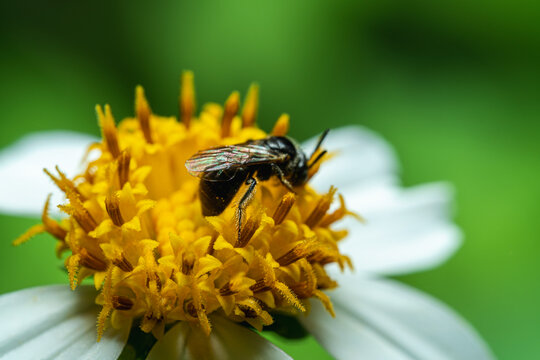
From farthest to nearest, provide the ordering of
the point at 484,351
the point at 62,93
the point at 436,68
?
the point at 436,68
the point at 62,93
the point at 484,351

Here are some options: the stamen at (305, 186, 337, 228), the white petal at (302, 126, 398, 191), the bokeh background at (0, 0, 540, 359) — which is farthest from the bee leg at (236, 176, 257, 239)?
the bokeh background at (0, 0, 540, 359)

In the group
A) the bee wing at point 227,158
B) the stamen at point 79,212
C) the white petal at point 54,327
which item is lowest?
the white petal at point 54,327

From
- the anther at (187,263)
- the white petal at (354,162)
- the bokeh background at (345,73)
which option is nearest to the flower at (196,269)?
the anther at (187,263)

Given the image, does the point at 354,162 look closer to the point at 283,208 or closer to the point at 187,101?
the point at 187,101

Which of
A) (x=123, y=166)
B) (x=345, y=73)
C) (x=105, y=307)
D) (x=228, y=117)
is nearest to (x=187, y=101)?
(x=228, y=117)

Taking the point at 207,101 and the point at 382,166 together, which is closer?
the point at 382,166

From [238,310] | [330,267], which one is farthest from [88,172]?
[330,267]

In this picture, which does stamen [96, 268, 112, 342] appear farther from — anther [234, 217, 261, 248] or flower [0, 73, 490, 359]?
anther [234, 217, 261, 248]

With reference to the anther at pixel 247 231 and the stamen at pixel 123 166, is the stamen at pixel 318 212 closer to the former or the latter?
the anther at pixel 247 231

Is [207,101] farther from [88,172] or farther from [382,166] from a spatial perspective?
[88,172]
